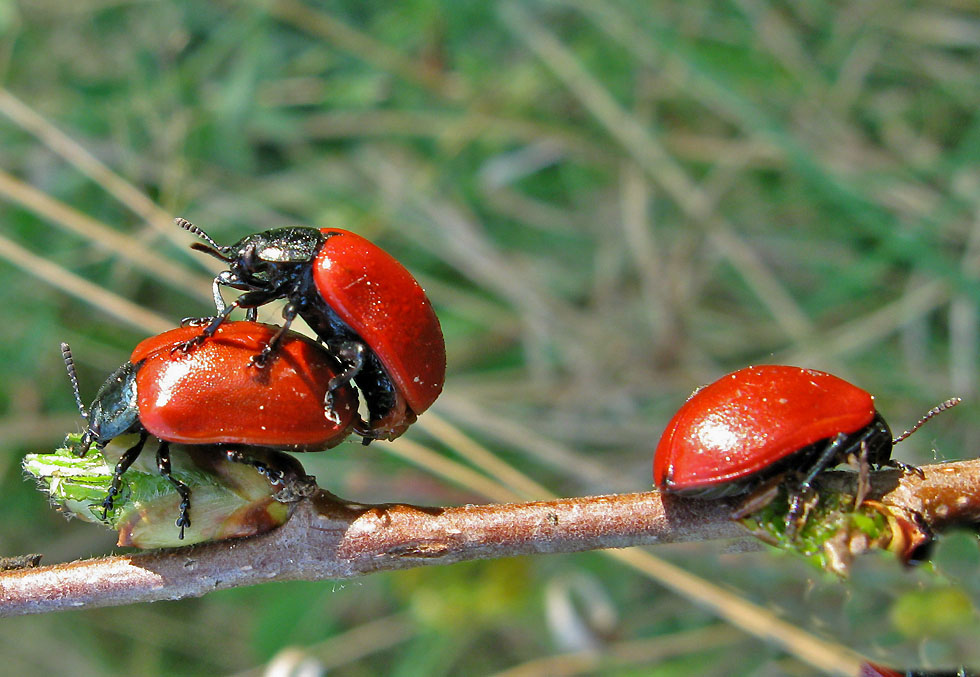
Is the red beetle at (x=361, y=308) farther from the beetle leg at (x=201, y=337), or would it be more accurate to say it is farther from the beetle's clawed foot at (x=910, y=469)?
the beetle's clawed foot at (x=910, y=469)

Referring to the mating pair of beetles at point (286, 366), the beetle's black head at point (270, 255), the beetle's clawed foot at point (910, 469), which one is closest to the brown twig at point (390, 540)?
the beetle's clawed foot at point (910, 469)

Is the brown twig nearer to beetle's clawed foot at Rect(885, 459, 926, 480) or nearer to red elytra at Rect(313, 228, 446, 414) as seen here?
beetle's clawed foot at Rect(885, 459, 926, 480)

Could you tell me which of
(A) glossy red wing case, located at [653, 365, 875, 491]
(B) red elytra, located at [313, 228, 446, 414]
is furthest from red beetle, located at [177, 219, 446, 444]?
(A) glossy red wing case, located at [653, 365, 875, 491]

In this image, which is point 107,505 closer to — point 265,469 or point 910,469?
point 265,469

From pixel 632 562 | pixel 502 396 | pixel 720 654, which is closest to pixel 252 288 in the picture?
pixel 632 562

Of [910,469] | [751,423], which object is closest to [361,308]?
[751,423]
